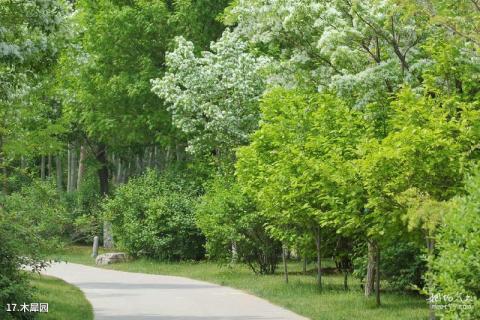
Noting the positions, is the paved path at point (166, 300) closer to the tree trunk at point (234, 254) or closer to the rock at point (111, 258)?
the tree trunk at point (234, 254)

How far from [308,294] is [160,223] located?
17.0m

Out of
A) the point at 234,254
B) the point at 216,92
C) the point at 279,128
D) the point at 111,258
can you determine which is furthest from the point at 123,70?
the point at 279,128

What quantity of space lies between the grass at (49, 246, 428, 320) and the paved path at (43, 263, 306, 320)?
509 mm

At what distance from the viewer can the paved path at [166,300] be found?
18734mm

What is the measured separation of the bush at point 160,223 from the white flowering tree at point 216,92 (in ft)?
9.00

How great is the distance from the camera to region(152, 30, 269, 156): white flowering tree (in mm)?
36469

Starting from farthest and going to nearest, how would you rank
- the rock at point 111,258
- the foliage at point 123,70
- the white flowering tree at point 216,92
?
the foliage at point 123,70, the rock at point 111,258, the white flowering tree at point 216,92

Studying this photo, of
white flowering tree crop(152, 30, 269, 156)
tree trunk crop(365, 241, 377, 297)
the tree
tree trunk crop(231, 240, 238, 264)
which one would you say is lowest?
tree trunk crop(365, 241, 377, 297)

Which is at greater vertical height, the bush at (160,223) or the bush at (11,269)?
the bush at (160,223)

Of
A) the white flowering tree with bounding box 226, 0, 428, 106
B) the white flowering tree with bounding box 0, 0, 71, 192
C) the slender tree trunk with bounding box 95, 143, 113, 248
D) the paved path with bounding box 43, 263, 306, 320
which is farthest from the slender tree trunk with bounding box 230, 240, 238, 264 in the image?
the slender tree trunk with bounding box 95, 143, 113, 248

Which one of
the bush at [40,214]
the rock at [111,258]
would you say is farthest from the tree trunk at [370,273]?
the rock at [111,258]

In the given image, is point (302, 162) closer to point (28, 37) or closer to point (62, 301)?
point (62, 301)

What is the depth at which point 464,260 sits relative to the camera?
1109 centimetres

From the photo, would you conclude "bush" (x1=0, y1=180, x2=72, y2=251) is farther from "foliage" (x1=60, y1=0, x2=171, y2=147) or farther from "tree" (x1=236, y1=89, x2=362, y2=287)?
"foliage" (x1=60, y1=0, x2=171, y2=147)
